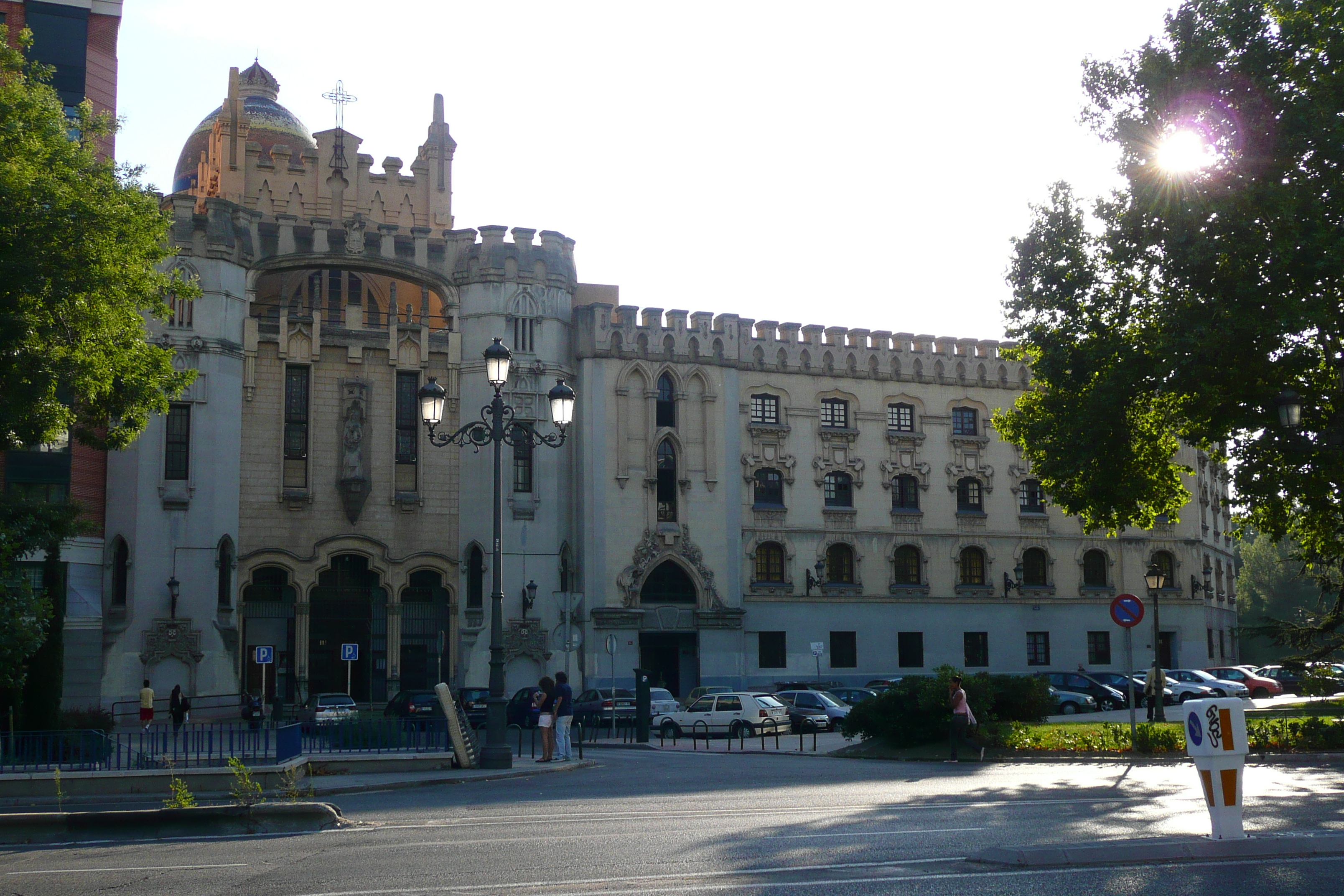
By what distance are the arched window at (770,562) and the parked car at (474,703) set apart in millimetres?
13364

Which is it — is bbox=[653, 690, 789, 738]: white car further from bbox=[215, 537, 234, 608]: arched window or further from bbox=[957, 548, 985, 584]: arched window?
bbox=[957, 548, 985, 584]: arched window

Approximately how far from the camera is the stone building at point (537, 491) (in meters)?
43.8

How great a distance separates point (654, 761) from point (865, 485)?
29.0 m

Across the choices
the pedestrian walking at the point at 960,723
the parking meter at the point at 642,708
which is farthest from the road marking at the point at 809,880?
the parking meter at the point at 642,708

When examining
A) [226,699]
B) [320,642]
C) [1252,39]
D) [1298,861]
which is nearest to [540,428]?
[320,642]

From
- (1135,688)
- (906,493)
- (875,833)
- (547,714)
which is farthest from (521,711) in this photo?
(875,833)

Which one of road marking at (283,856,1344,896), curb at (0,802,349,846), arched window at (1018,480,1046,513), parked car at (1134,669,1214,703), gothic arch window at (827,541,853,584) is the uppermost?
arched window at (1018,480,1046,513)

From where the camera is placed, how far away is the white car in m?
34.6

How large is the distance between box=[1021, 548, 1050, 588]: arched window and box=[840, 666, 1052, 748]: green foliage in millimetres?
28467

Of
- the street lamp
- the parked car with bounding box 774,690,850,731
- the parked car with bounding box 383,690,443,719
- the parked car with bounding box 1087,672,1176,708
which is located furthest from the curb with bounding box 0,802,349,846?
the parked car with bounding box 1087,672,1176,708

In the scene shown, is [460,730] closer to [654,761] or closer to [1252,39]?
[654,761]

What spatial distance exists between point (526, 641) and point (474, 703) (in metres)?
6.38

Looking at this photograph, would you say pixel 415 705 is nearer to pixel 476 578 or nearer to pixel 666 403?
pixel 476 578

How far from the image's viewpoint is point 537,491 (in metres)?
47.0
